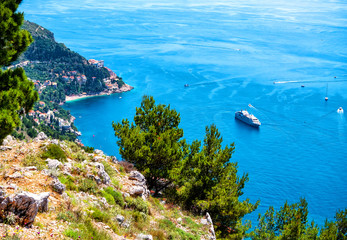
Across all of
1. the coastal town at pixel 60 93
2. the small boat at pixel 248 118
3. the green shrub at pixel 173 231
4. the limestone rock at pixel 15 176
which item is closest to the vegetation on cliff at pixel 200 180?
the green shrub at pixel 173 231

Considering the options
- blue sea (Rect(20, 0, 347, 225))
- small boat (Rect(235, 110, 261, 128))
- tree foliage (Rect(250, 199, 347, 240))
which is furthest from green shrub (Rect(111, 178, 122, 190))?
small boat (Rect(235, 110, 261, 128))

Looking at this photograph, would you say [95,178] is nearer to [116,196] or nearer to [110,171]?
[116,196]

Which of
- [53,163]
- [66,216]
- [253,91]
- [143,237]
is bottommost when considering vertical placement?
[66,216]

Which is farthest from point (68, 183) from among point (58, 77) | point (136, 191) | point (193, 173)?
point (58, 77)

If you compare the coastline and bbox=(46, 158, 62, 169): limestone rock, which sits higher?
the coastline

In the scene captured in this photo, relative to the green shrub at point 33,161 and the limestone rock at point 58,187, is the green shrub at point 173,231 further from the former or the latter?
the green shrub at point 33,161

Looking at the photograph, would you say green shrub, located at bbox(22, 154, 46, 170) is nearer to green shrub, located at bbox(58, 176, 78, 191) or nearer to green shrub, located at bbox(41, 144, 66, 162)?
green shrub, located at bbox(41, 144, 66, 162)
